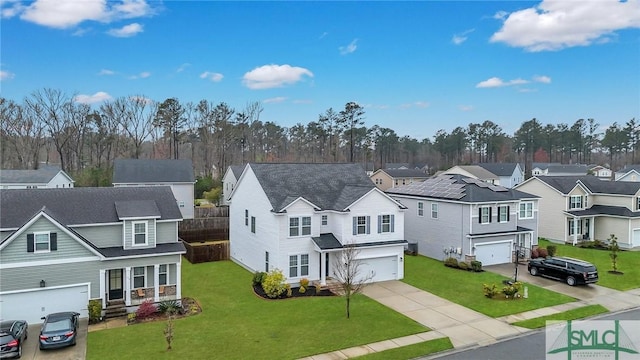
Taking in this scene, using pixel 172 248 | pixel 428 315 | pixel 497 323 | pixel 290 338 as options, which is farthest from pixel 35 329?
pixel 497 323

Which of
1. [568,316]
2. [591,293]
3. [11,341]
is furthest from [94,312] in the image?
[591,293]

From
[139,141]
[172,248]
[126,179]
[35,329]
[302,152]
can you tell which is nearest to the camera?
[35,329]

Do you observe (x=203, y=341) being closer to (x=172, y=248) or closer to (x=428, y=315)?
(x=172, y=248)

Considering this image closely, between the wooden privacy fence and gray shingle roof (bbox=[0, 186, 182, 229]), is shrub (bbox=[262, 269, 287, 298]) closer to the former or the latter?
gray shingle roof (bbox=[0, 186, 182, 229])

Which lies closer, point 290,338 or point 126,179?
point 290,338

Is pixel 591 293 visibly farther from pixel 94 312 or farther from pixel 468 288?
pixel 94 312

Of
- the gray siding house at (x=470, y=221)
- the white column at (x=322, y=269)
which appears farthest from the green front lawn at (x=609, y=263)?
the white column at (x=322, y=269)

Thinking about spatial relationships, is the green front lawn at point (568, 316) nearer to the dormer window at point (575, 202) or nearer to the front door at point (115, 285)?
the front door at point (115, 285)
